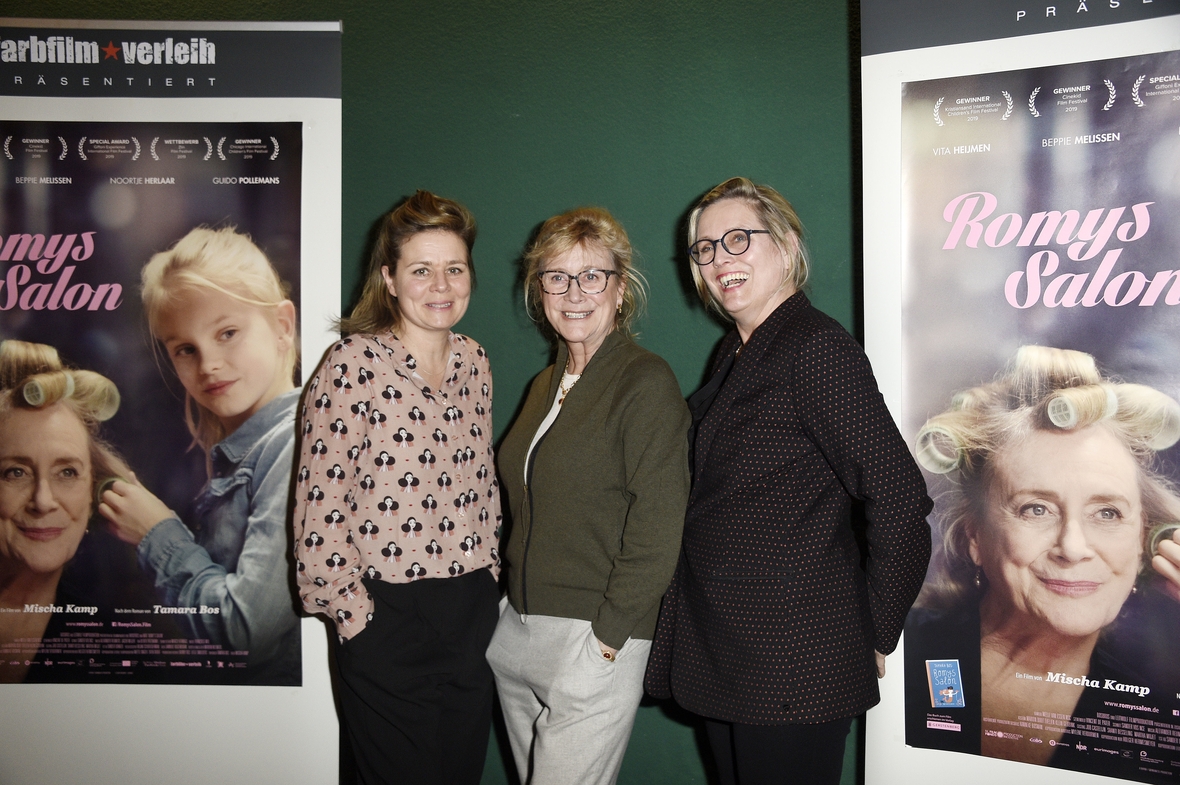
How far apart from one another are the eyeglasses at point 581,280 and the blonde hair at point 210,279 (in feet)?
3.42

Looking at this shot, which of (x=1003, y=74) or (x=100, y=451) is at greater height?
(x=1003, y=74)

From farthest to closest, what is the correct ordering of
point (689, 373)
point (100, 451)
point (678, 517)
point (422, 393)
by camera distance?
point (689, 373) → point (100, 451) → point (422, 393) → point (678, 517)

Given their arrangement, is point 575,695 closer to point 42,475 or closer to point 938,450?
point 938,450

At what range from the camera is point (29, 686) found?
2504 millimetres

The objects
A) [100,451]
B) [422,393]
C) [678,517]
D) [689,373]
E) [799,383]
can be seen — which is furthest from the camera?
[689,373]

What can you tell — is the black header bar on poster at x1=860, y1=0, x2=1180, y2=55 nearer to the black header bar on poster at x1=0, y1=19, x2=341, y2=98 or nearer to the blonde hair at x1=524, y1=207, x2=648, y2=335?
the blonde hair at x1=524, y1=207, x2=648, y2=335

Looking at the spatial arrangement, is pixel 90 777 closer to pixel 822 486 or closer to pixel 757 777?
pixel 757 777

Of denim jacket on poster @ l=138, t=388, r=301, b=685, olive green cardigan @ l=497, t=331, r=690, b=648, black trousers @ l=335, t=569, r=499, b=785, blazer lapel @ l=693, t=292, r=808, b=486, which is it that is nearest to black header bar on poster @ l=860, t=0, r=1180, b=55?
blazer lapel @ l=693, t=292, r=808, b=486

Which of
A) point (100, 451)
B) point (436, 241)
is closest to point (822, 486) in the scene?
point (436, 241)

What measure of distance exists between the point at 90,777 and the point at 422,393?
6.02 ft

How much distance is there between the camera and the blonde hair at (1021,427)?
6.41 ft

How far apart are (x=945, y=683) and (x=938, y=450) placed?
26.3 inches

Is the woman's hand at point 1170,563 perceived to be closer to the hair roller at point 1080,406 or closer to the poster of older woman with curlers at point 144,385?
the hair roller at point 1080,406

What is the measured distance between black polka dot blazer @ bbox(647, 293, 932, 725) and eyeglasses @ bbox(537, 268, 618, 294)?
442mm
